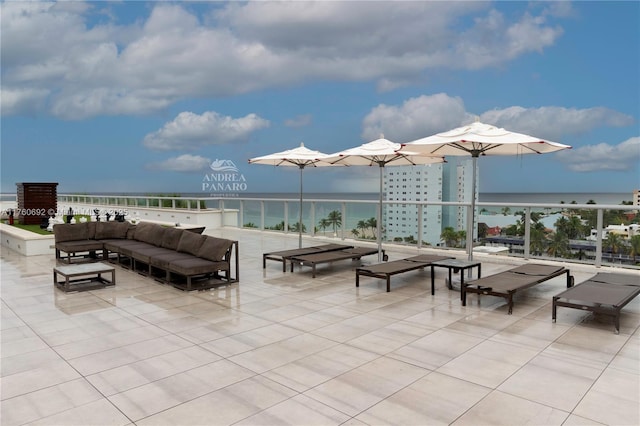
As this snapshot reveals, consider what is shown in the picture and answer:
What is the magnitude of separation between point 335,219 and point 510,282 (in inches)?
258

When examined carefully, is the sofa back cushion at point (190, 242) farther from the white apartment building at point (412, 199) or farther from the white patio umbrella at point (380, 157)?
Answer: the white apartment building at point (412, 199)

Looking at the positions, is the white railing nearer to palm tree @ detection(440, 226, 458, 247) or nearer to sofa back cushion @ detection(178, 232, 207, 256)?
palm tree @ detection(440, 226, 458, 247)

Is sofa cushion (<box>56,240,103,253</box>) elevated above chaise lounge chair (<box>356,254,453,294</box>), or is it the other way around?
sofa cushion (<box>56,240,103,253</box>)

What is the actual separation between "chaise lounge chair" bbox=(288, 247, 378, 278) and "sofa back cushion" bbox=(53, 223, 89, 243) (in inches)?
175

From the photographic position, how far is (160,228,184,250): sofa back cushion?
7.64 meters


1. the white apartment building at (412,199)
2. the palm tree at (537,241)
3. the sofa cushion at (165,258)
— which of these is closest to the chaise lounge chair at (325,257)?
the sofa cushion at (165,258)

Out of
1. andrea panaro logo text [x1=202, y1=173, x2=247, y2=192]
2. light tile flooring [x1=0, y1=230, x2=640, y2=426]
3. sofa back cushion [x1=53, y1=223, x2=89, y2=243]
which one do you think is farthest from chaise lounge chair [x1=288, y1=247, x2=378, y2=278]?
andrea panaro logo text [x1=202, y1=173, x2=247, y2=192]

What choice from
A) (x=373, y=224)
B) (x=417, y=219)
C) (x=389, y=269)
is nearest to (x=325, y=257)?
(x=389, y=269)

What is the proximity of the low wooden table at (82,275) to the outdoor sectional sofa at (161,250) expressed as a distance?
2.19 ft

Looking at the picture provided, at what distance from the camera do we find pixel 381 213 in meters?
10.3

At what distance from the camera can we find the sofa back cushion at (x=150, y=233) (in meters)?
8.15

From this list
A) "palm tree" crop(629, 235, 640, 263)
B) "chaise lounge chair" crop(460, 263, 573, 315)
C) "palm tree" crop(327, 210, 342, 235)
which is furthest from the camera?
"palm tree" crop(327, 210, 342, 235)

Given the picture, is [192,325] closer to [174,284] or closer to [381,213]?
[174,284]

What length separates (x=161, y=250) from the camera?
771 cm
